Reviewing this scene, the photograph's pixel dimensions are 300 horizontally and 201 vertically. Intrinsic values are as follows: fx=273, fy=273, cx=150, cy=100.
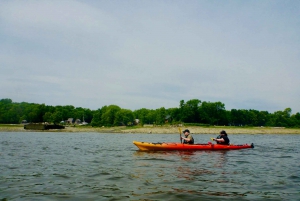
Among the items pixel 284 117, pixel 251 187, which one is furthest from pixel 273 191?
pixel 284 117

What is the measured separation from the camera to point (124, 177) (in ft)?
35.1

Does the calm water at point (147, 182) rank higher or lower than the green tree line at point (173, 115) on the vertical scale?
lower

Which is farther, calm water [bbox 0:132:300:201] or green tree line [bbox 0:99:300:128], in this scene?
green tree line [bbox 0:99:300:128]

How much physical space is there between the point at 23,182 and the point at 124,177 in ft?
12.0

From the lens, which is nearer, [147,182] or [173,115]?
[147,182]

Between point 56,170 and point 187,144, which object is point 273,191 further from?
point 187,144

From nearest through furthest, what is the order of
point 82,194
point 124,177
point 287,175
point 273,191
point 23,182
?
point 82,194 < point 273,191 < point 23,182 < point 124,177 < point 287,175

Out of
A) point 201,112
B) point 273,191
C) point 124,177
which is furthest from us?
point 201,112

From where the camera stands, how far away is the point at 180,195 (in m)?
8.16

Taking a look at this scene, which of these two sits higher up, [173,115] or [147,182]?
[173,115]

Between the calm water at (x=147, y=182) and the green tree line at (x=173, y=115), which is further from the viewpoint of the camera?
the green tree line at (x=173, y=115)

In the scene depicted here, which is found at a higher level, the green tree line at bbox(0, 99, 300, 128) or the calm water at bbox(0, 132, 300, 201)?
the green tree line at bbox(0, 99, 300, 128)

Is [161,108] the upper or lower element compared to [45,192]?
upper

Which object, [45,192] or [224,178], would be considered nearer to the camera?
[45,192]
